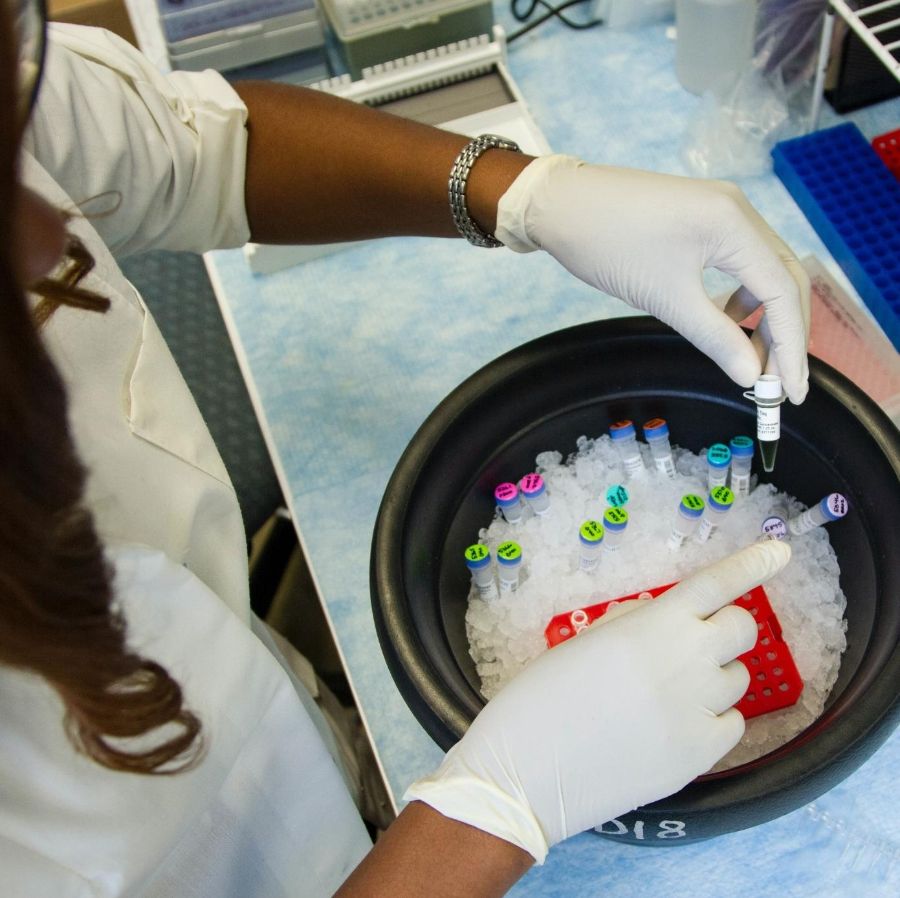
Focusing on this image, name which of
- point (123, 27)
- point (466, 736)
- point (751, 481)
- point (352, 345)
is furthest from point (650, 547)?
point (123, 27)

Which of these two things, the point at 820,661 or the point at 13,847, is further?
the point at 820,661

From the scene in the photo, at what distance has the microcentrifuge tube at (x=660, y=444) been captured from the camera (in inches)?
35.1

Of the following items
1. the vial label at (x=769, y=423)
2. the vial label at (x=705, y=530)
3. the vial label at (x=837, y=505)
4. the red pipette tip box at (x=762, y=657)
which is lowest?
the red pipette tip box at (x=762, y=657)

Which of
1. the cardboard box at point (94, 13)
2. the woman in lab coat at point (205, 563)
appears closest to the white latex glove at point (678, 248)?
the woman in lab coat at point (205, 563)

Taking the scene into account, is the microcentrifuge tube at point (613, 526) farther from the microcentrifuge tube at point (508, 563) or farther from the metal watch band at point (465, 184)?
the metal watch band at point (465, 184)

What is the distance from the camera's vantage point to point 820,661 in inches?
32.1

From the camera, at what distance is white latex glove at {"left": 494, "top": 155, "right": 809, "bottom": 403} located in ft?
2.61

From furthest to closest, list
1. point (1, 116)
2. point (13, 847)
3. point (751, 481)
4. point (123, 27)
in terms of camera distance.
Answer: point (123, 27)
point (751, 481)
point (13, 847)
point (1, 116)

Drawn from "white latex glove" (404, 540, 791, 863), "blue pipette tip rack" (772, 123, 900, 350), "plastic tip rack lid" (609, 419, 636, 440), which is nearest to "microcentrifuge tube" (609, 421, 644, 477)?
"plastic tip rack lid" (609, 419, 636, 440)

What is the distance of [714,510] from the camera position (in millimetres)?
861

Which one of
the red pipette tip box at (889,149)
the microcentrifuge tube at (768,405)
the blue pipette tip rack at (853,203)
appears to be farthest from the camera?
the red pipette tip box at (889,149)

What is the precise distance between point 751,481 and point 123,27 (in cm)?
128

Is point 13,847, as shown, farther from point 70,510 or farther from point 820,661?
point 820,661

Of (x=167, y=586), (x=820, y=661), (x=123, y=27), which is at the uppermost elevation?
(x=123, y=27)
